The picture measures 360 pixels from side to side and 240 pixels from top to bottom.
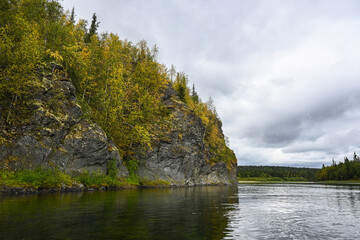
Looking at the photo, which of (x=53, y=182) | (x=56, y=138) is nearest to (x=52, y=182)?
(x=53, y=182)

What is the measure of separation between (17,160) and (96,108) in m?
24.4

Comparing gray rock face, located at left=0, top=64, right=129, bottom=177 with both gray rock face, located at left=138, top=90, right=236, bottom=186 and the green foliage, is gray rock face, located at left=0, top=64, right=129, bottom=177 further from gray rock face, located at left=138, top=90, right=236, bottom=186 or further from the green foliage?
gray rock face, located at left=138, top=90, right=236, bottom=186

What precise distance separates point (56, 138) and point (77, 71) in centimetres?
1935

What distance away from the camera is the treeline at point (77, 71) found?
94.0 feet

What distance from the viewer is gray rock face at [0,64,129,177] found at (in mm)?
27477

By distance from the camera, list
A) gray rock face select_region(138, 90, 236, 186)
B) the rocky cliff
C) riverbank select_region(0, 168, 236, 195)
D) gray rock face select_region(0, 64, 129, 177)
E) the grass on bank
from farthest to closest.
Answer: gray rock face select_region(138, 90, 236, 186)
the rocky cliff
gray rock face select_region(0, 64, 129, 177)
the grass on bank
riverbank select_region(0, 168, 236, 195)

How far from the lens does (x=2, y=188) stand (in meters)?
23.5

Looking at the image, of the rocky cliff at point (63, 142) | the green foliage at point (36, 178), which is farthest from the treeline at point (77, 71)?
the green foliage at point (36, 178)

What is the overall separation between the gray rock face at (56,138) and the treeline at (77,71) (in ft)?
5.48

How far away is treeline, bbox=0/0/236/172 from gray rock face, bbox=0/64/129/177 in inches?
65.8

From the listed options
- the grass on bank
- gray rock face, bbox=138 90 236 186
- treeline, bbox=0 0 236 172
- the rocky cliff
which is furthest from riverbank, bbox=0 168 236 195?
gray rock face, bbox=138 90 236 186

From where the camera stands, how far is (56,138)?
3212 centimetres

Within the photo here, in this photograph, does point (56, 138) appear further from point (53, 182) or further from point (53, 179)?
point (53, 182)

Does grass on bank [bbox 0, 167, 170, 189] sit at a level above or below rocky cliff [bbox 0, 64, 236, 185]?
below
